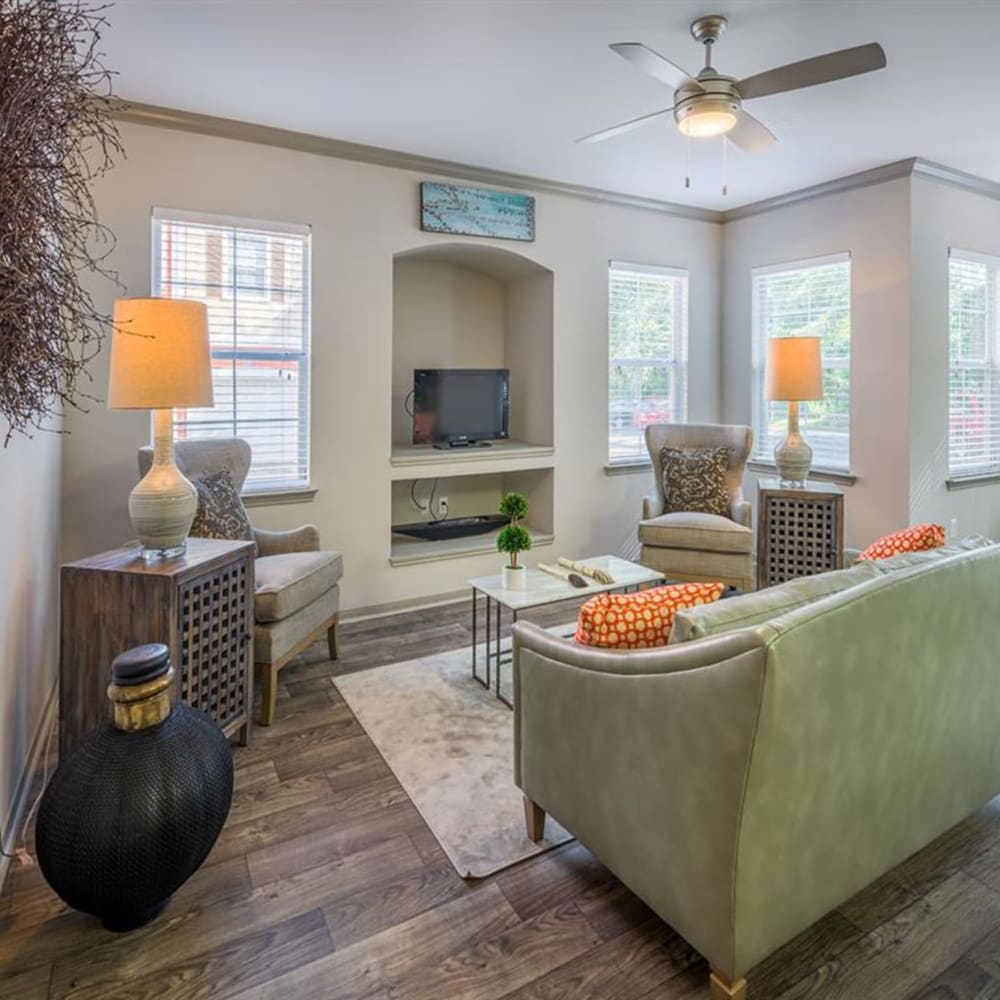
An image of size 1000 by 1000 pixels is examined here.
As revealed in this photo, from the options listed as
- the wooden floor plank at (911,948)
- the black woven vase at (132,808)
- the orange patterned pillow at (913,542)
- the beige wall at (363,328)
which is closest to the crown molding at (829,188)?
the beige wall at (363,328)

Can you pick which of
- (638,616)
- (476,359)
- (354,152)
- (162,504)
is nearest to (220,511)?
(162,504)

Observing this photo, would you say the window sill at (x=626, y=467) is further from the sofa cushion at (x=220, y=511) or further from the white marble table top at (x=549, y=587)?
the sofa cushion at (x=220, y=511)

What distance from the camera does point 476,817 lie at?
2.14 meters

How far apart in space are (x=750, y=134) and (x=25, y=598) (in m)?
3.35

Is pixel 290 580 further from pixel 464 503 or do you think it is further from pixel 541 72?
pixel 541 72

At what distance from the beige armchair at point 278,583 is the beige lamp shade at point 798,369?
287cm

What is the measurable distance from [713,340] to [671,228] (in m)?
0.96

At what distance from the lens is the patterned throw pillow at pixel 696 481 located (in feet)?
14.7

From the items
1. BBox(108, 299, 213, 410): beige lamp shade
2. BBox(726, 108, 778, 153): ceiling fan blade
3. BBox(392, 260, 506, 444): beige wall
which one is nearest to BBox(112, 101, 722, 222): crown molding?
BBox(392, 260, 506, 444): beige wall

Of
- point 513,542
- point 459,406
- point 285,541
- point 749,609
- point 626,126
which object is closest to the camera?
point 749,609

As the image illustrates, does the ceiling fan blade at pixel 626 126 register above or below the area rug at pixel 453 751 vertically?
above

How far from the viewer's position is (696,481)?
14.8ft

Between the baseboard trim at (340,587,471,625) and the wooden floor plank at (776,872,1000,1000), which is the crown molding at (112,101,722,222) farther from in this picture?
the wooden floor plank at (776,872,1000,1000)

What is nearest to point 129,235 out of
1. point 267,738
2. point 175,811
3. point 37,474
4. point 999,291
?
point 37,474
